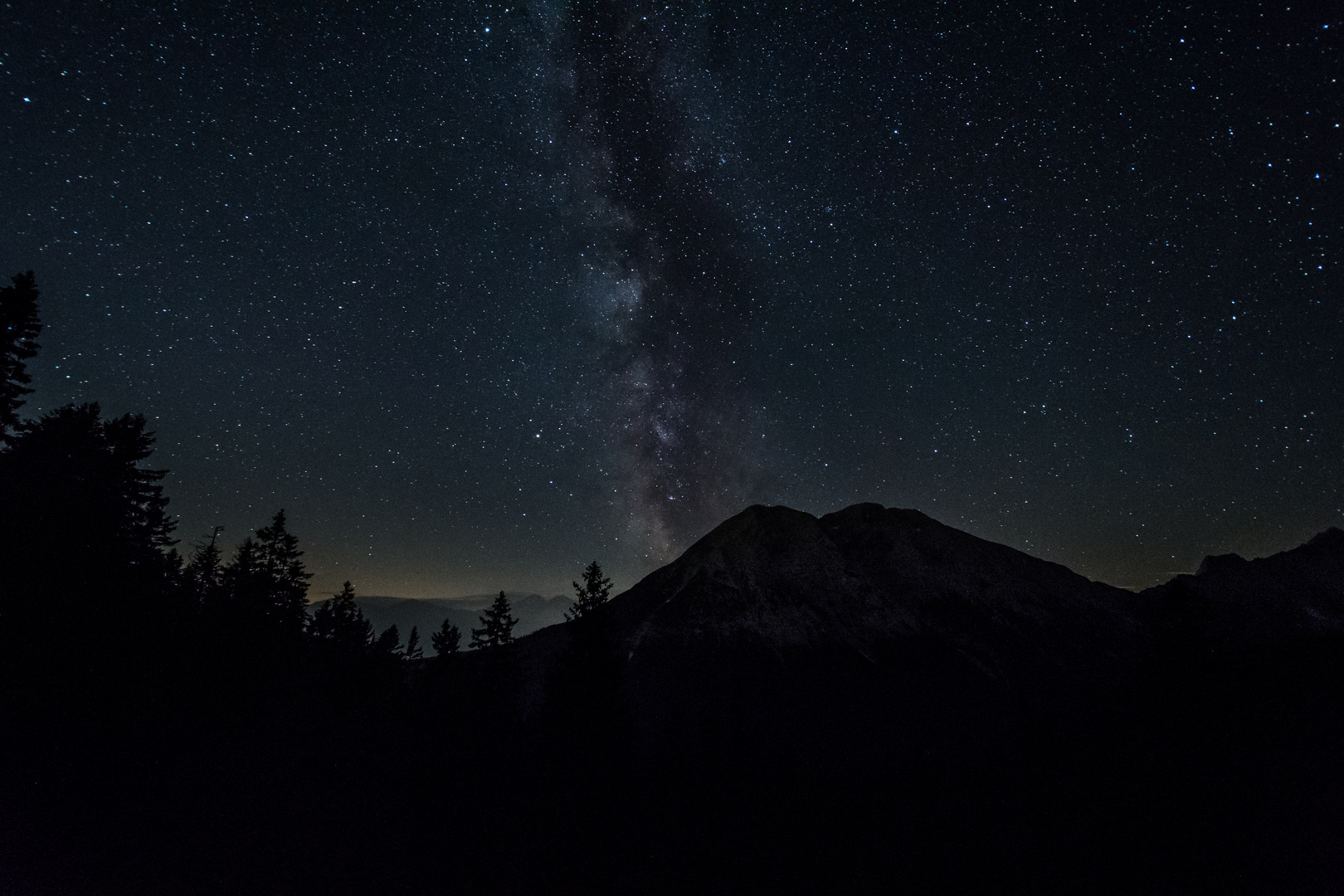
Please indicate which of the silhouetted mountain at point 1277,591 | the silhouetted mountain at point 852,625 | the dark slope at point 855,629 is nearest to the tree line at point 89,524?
the dark slope at point 855,629

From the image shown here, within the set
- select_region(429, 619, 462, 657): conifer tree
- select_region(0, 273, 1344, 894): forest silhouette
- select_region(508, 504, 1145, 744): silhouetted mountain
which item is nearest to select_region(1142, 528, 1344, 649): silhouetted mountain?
select_region(508, 504, 1145, 744): silhouetted mountain

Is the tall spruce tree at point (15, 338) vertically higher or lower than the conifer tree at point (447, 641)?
higher

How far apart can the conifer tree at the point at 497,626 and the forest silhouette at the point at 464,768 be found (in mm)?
360

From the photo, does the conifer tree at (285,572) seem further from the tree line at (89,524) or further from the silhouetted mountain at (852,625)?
the silhouetted mountain at (852,625)

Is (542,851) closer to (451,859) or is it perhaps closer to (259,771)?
(451,859)

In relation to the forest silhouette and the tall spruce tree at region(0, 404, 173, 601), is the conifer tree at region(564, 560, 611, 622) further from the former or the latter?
the tall spruce tree at region(0, 404, 173, 601)

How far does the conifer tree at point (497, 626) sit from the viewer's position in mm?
44188

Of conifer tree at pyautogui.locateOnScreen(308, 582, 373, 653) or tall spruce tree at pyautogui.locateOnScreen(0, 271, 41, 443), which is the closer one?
tall spruce tree at pyautogui.locateOnScreen(0, 271, 41, 443)

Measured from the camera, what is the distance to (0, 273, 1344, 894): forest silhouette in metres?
16.4

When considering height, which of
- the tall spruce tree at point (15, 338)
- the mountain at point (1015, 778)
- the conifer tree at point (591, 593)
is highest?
the tall spruce tree at point (15, 338)

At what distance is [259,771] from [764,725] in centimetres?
8185

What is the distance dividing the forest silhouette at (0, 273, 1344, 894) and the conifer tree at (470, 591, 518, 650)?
36 centimetres

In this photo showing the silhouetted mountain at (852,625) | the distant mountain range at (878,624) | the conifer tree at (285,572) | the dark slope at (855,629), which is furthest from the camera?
the silhouetted mountain at (852,625)

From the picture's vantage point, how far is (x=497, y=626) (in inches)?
1761
